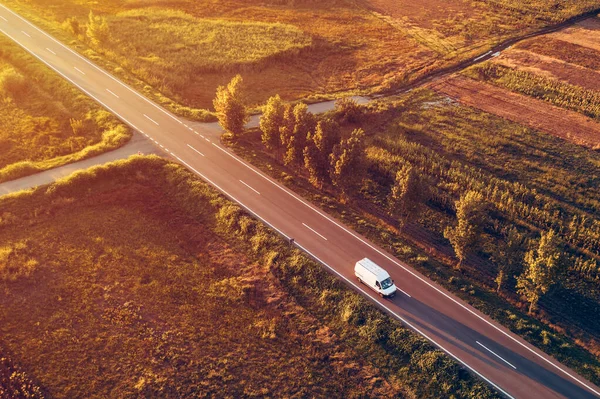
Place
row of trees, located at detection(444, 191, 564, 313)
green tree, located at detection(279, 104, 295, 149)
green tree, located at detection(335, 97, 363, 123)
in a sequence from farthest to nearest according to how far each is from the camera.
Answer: green tree, located at detection(335, 97, 363, 123), green tree, located at detection(279, 104, 295, 149), row of trees, located at detection(444, 191, 564, 313)

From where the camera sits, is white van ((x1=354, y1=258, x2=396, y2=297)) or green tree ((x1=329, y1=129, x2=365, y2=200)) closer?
white van ((x1=354, y1=258, x2=396, y2=297))

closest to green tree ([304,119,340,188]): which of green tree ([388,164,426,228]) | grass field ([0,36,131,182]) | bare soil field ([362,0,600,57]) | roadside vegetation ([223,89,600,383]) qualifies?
roadside vegetation ([223,89,600,383])

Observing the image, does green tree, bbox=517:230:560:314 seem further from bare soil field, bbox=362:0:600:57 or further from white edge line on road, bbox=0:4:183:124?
bare soil field, bbox=362:0:600:57

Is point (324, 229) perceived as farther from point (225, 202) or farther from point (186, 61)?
point (186, 61)

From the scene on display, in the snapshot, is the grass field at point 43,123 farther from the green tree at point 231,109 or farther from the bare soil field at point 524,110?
the bare soil field at point 524,110

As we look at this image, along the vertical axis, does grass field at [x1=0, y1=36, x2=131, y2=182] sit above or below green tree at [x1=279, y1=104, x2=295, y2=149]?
below

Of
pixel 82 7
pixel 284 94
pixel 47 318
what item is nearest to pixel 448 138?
pixel 284 94

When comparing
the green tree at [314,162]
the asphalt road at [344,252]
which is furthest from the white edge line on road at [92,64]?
the green tree at [314,162]

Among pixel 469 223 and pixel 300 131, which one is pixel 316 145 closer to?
pixel 300 131
